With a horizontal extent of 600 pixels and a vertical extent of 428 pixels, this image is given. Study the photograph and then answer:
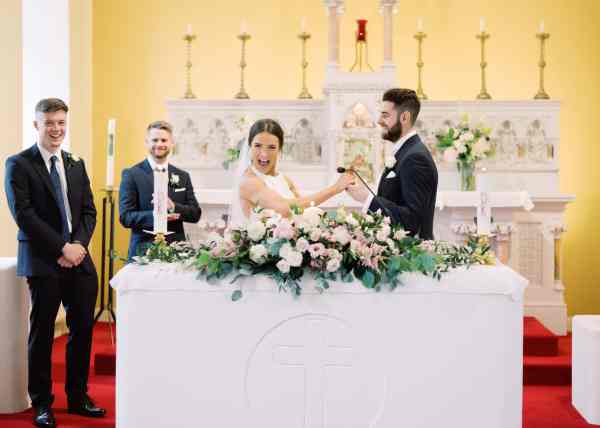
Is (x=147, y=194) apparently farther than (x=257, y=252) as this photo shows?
Yes

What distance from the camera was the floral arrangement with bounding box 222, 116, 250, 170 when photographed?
21.7 ft

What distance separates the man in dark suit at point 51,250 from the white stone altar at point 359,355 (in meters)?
1.29

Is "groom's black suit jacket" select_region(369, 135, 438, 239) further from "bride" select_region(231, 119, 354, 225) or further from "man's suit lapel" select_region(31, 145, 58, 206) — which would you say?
"man's suit lapel" select_region(31, 145, 58, 206)

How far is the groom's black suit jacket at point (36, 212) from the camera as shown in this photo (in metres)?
4.09

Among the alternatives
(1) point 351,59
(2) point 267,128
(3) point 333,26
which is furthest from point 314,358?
(1) point 351,59

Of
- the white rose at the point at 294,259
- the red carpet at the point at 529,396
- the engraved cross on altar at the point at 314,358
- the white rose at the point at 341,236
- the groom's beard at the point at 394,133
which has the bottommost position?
the red carpet at the point at 529,396

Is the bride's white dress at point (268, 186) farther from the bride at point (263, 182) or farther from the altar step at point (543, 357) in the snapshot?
the altar step at point (543, 357)

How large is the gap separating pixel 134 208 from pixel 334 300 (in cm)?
195

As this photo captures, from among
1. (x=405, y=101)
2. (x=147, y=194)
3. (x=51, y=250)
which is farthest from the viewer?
(x=147, y=194)

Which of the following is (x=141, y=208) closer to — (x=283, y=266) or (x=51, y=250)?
(x=51, y=250)

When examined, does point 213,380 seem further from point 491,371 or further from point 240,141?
point 240,141

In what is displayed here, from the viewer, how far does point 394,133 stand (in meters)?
3.93

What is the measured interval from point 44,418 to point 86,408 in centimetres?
25

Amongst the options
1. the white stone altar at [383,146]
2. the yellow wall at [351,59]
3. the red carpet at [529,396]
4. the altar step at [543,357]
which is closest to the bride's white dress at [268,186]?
the red carpet at [529,396]
